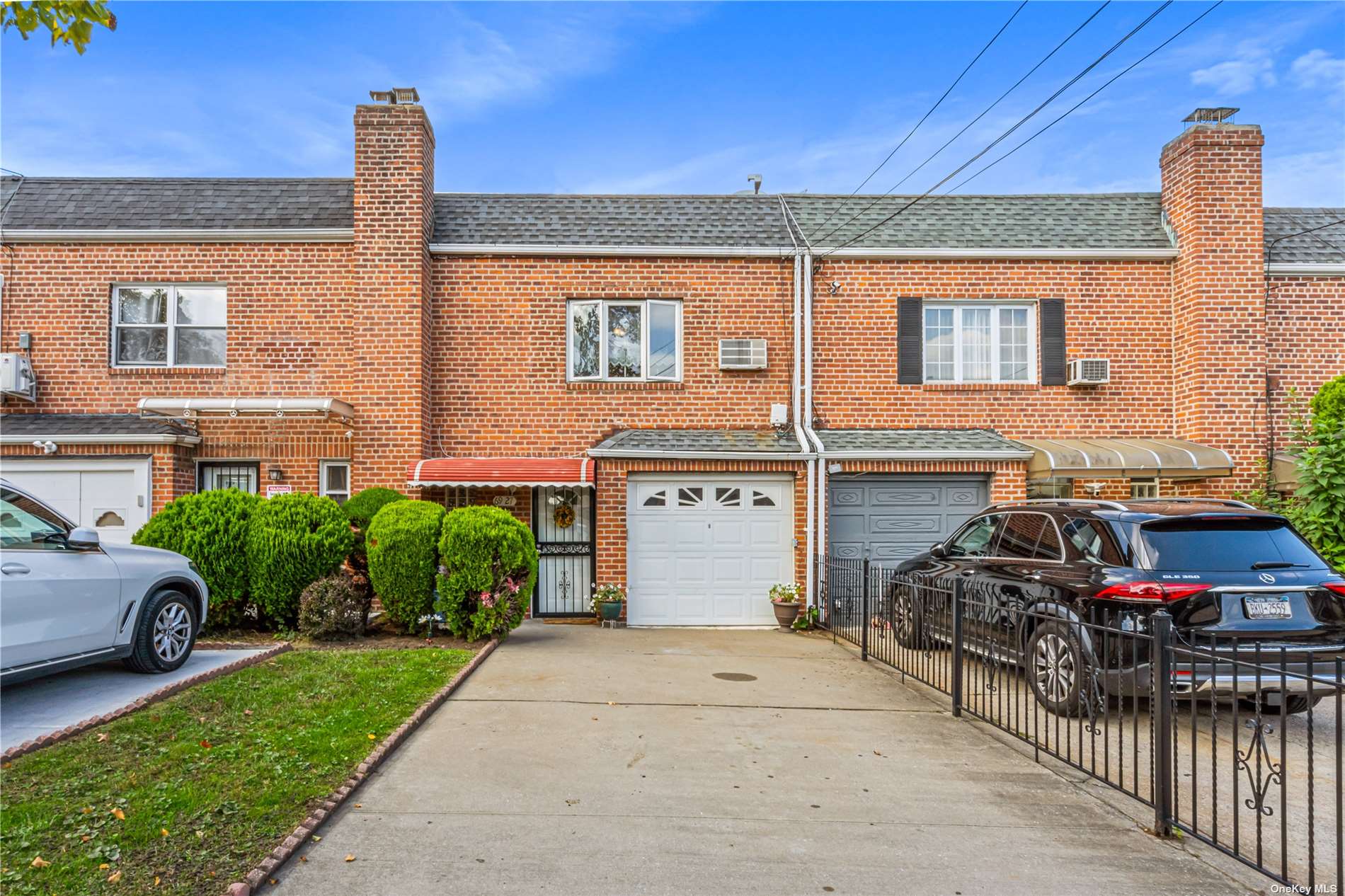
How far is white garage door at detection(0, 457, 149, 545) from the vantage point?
12055mm

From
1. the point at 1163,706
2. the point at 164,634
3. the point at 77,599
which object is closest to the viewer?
the point at 1163,706

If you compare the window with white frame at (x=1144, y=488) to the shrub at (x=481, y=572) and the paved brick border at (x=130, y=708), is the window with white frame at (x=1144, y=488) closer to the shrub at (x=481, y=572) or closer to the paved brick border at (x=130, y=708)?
the shrub at (x=481, y=572)

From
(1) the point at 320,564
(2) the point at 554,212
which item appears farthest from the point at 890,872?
(2) the point at 554,212

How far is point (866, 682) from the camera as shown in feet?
28.2

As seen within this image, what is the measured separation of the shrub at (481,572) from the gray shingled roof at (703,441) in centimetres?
291

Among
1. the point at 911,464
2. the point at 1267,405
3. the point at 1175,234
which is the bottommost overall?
the point at 911,464

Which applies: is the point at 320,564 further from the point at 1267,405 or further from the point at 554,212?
the point at 1267,405

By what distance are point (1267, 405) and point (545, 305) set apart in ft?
35.1

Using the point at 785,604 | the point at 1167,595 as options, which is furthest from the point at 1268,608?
the point at 785,604

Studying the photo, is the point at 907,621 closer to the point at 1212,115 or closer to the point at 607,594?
the point at 607,594

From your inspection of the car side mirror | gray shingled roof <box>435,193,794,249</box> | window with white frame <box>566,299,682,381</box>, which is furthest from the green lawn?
gray shingled roof <box>435,193,794,249</box>

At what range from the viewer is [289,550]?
9836 mm

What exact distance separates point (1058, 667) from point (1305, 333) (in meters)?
10.2

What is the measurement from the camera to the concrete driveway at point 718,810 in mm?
4016
